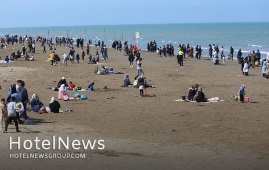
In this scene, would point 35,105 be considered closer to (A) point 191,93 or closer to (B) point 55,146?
(B) point 55,146

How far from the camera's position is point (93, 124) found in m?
16.5

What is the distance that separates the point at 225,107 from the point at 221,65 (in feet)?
70.5

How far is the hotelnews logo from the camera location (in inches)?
465

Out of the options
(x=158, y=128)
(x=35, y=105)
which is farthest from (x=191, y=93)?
(x=35, y=105)

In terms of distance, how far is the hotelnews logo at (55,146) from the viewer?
11820mm

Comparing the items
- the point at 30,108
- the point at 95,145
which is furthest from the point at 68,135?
the point at 30,108

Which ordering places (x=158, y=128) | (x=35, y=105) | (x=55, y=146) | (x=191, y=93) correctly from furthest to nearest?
(x=191, y=93)
(x=35, y=105)
(x=158, y=128)
(x=55, y=146)

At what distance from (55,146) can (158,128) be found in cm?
437

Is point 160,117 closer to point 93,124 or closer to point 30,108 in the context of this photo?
point 93,124

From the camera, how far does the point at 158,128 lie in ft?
52.4

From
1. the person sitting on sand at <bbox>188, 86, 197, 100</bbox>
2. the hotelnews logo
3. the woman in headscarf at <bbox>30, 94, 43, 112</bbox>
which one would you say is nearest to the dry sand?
the hotelnews logo

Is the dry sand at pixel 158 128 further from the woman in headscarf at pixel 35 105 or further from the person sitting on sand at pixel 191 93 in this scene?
the person sitting on sand at pixel 191 93

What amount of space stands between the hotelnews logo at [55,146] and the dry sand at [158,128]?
0.75 ft

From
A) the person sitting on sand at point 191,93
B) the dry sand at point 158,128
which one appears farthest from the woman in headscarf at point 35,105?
the person sitting on sand at point 191,93
